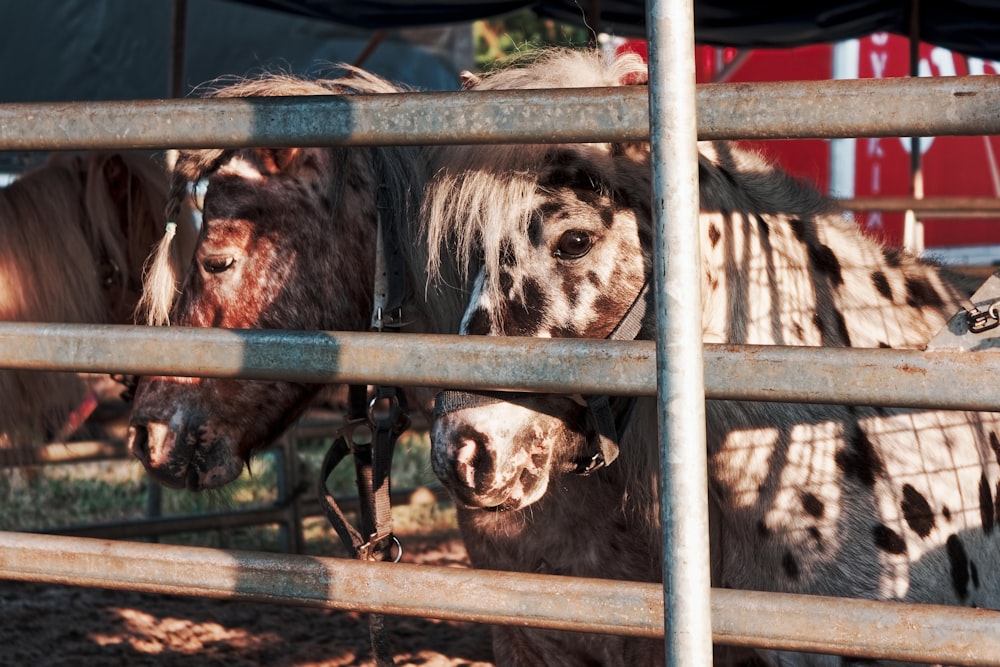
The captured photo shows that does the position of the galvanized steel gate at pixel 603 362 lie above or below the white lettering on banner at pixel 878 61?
below

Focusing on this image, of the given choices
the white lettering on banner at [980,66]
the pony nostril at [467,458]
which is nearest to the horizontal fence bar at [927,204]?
the white lettering on banner at [980,66]

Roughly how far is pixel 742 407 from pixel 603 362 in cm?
93

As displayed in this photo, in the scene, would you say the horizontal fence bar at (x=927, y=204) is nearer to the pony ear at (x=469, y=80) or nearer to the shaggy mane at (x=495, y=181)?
the pony ear at (x=469, y=80)

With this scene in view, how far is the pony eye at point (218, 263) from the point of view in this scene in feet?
8.82

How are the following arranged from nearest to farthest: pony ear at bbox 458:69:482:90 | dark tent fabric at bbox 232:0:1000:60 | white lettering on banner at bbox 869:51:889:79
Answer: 1. pony ear at bbox 458:69:482:90
2. dark tent fabric at bbox 232:0:1000:60
3. white lettering on banner at bbox 869:51:889:79

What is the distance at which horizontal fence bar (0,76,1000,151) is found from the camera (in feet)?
4.17

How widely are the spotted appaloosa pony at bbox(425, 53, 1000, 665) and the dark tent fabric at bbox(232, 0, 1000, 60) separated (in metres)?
3.53

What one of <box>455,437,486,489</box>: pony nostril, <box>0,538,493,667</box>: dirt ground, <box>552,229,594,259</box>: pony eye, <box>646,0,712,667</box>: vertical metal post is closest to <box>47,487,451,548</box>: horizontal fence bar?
<box>0,538,493,667</box>: dirt ground

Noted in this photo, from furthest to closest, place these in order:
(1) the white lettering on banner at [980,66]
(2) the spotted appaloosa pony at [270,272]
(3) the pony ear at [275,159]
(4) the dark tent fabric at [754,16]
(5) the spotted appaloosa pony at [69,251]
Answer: (1) the white lettering on banner at [980,66], (4) the dark tent fabric at [754,16], (5) the spotted appaloosa pony at [69,251], (3) the pony ear at [275,159], (2) the spotted appaloosa pony at [270,272]

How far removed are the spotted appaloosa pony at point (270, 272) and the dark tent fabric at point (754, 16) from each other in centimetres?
293

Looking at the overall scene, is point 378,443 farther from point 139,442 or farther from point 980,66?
point 980,66

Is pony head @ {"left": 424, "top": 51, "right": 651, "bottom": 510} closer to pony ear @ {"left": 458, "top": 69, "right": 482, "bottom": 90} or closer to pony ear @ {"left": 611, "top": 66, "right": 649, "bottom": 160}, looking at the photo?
pony ear @ {"left": 611, "top": 66, "right": 649, "bottom": 160}

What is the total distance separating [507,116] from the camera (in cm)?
139

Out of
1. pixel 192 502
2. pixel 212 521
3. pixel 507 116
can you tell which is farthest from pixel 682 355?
pixel 192 502
